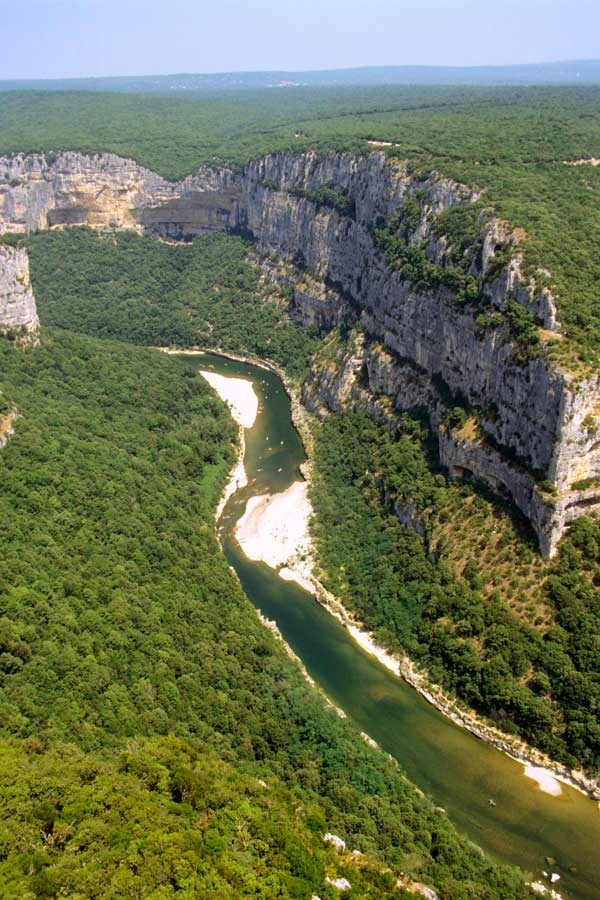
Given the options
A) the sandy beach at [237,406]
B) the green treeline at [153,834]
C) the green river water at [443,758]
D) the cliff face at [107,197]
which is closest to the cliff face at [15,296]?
the sandy beach at [237,406]

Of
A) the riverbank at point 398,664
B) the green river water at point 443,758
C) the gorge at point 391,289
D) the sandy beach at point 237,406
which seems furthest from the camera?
the sandy beach at point 237,406

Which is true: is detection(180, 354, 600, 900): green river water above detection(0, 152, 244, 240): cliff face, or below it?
below

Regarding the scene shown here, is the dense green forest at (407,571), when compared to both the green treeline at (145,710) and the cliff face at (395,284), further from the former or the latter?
the green treeline at (145,710)

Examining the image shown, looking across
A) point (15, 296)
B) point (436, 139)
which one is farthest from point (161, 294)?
point (436, 139)

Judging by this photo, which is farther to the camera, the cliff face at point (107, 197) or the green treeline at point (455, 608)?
the cliff face at point (107, 197)

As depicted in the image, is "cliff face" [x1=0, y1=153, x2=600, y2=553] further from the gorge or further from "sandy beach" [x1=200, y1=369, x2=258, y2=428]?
"sandy beach" [x1=200, y1=369, x2=258, y2=428]

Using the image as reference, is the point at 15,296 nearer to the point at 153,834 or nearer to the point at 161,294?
the point at 161,294

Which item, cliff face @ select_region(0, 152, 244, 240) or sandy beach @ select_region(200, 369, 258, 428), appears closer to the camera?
sandy beach @ select_region(200, 369, 258, 428)

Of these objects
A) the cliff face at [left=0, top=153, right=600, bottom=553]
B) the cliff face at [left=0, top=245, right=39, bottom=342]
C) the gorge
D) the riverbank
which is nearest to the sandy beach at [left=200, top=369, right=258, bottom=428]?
the gorge
